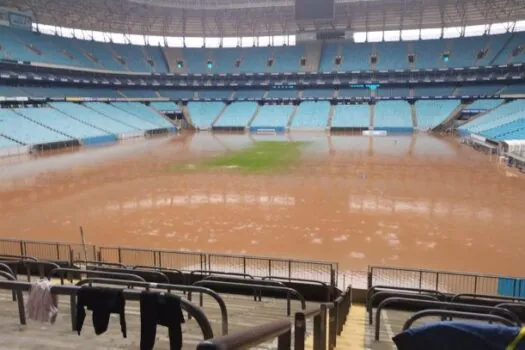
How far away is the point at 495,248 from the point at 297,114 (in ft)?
195

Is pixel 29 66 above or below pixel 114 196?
above

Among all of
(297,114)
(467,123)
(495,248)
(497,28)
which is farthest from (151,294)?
(497,28)

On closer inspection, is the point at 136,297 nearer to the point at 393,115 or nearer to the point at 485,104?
the point at 393,115

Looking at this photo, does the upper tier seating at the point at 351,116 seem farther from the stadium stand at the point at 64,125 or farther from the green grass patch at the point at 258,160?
the stadium stand at the point at 64,125

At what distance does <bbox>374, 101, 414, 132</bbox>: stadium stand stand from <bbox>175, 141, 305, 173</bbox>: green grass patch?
920 inches

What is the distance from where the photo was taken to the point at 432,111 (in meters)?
67.4

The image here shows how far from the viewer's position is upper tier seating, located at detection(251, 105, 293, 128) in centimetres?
7062

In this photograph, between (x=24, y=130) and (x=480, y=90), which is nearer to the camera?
(x=24, y=130)

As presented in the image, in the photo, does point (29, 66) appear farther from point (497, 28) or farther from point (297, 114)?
point (497, 28)

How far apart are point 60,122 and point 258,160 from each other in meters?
29.5

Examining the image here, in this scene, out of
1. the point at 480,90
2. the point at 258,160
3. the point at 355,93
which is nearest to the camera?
the point at 258,160

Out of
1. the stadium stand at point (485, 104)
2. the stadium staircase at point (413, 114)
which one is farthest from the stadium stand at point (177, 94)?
the stadium stand at point (485, 104)

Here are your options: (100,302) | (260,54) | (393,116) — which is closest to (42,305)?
(100,302)

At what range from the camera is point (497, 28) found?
71.0 m
